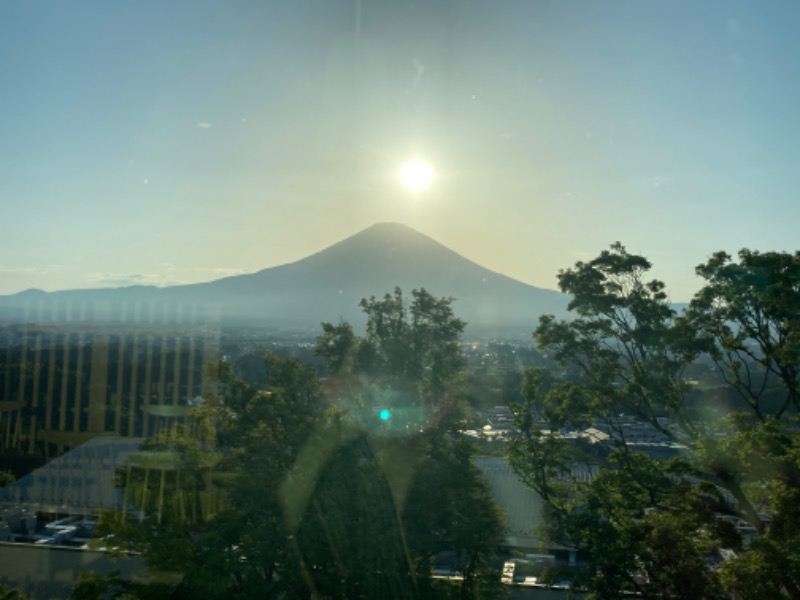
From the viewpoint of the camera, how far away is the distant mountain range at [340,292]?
78188 millimetres

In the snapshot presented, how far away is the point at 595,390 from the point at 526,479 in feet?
4.04

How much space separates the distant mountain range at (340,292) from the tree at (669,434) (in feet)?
182

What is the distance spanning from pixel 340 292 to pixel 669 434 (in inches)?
3218

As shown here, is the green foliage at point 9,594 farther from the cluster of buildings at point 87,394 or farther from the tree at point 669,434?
the cluster of buildings at point 87,394

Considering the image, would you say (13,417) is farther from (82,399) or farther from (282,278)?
(282,278)

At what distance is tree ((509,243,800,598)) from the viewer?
16.0ft

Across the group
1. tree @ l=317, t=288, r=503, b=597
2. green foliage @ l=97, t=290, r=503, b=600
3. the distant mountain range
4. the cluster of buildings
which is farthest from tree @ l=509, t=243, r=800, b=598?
the distant mountain range

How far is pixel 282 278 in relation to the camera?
109438 mm

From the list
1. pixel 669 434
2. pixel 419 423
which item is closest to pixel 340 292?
pixel 419 423

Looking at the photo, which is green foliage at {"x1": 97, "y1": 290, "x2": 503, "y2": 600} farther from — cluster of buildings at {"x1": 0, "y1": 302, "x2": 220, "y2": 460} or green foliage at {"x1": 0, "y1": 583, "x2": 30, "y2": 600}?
cluster of buildings at {"x1": 0, "y1": 302, "x2": 220, "y2": 460}

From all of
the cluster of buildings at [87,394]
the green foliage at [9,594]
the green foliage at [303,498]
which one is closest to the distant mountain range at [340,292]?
the cluster of buildings at [87,394]

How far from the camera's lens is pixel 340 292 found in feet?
287

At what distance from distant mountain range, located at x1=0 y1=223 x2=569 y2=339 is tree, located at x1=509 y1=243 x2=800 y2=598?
2182 inches

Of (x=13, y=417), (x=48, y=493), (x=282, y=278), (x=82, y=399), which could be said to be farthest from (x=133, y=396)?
(x=282, y=278)
